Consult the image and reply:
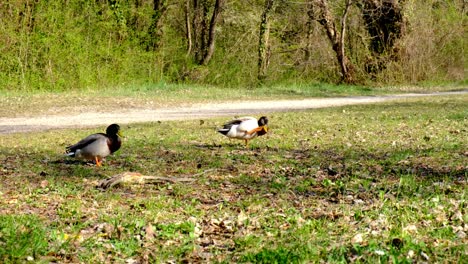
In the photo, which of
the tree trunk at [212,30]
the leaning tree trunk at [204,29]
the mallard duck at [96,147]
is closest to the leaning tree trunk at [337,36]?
the tree trunk at [212,30]

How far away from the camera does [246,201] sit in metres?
7.02

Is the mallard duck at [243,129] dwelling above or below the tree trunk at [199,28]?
below

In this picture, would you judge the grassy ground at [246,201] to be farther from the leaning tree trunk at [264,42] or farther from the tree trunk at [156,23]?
the leaning tree trunk at [264,42]

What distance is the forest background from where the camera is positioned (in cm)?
2955

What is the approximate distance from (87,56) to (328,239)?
22376 millimetres

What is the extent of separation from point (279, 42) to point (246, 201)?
2542 cm

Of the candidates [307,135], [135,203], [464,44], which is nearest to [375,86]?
[464,44]

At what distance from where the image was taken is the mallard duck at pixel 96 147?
8.94 metres

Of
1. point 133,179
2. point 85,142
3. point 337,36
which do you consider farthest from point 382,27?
point 133,179

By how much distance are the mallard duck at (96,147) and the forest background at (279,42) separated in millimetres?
18600

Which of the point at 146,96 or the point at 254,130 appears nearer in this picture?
the point at 254,130

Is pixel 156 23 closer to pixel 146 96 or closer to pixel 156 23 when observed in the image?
pixel 156 23

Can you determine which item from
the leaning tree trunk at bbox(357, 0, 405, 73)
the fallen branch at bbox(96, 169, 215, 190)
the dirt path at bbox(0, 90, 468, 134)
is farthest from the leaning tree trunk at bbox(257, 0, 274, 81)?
the fallen branch at bbox(96, 169, 215, 190)

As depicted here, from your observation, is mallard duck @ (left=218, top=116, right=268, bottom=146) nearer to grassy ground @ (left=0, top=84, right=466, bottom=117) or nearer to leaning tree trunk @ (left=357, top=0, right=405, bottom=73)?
grassy ground @ (left=0, top=84, right=466, bottom=117)
